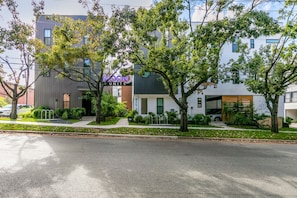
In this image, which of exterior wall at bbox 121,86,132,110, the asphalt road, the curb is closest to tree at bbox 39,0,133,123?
the curb

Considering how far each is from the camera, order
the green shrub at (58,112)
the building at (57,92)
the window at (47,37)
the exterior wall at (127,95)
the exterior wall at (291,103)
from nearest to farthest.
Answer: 1. the green shrub at (58,112)
2. the window at (47,37)
3. the building at (57,92)
4. the exterior wall at (127,95)
5. the exterior wall at (291,103)

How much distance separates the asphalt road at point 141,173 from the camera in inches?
161

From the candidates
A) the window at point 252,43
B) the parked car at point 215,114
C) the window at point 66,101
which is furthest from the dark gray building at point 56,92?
the window at point 252,43

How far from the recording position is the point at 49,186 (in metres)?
4.20

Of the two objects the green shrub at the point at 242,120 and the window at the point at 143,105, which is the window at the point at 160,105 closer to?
the window at the point at 143,105

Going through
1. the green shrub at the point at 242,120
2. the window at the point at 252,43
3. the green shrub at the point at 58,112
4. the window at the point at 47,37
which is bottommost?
the green shrub at the point at 242,120

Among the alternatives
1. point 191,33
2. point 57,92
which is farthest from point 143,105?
point 191,33

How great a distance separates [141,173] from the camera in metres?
5.20

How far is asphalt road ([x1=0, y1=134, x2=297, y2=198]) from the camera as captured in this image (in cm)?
410

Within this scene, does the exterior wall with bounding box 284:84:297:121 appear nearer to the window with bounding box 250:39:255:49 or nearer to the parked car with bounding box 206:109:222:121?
the window with bounding box 250:39:255:49

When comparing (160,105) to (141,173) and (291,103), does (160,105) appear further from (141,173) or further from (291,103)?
(291,103)

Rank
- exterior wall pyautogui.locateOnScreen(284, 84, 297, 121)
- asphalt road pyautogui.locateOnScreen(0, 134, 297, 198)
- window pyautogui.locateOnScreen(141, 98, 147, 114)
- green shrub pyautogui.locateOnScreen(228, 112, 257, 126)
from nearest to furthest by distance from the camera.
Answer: asphalt road pyautogui.locateOnScreen(0, 134, 297, 198), green shrub pyautogui.locateOnScreen(228, 112, 257, 126), window pyautogui.locateOnScreen(141, 98, 147, 114), exterior wall pyautogui.locateOnScreen(284, 84, 297, 121)

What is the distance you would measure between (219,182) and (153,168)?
67.9 inches

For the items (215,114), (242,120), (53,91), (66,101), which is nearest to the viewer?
(242,120)
